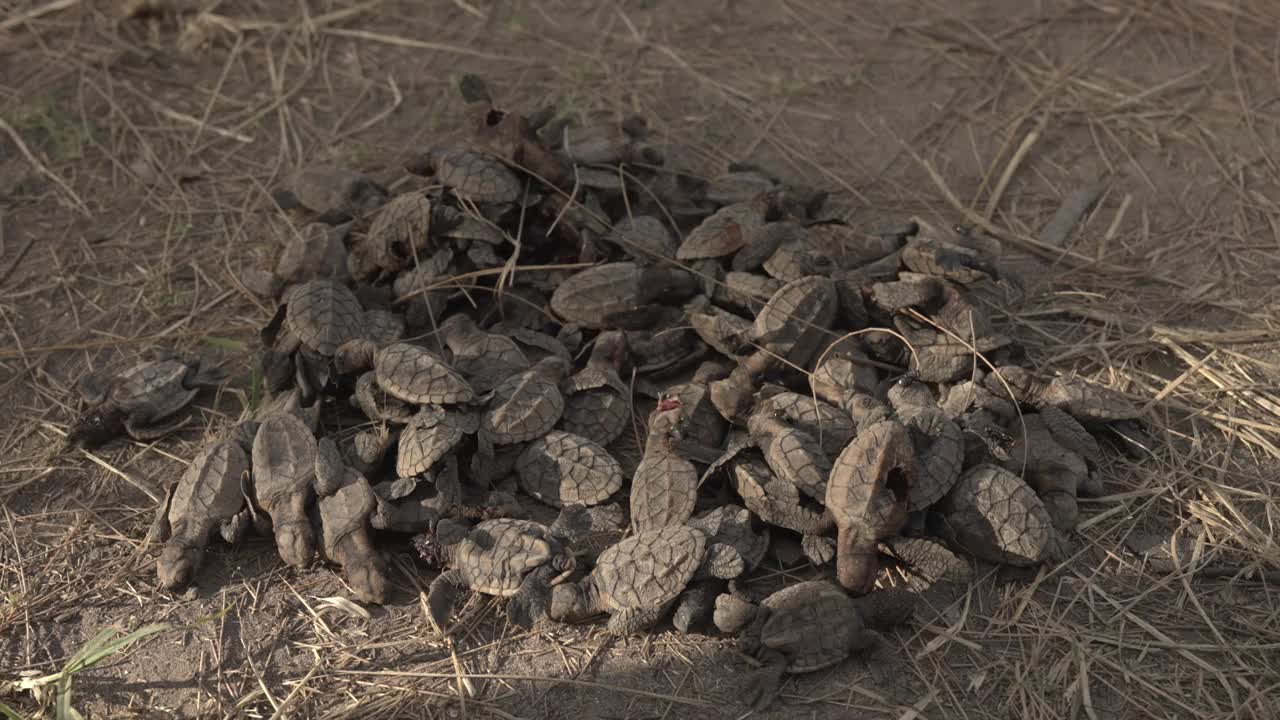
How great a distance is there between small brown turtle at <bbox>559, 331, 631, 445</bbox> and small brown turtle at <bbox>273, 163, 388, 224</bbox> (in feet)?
4.38

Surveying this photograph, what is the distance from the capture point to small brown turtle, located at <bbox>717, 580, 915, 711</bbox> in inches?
112

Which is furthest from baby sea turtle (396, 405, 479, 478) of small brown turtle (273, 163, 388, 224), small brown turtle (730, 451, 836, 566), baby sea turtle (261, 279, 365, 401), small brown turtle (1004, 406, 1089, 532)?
small brown turtle (1004, 406, 1089, 532)

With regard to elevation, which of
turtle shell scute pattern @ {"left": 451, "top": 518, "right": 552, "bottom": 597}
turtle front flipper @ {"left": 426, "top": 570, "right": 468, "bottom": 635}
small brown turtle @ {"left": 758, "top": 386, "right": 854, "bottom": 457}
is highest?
small brown turtle @ {"left": 758, "top": 386, "right": 854, "bottom": 457}

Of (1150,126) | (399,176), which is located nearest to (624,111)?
(399,176)

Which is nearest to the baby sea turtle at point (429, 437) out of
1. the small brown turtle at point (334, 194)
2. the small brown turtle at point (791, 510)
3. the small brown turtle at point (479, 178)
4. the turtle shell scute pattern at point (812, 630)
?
the small brown turtle at point (791, 510)

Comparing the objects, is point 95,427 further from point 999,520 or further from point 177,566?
point 999,520

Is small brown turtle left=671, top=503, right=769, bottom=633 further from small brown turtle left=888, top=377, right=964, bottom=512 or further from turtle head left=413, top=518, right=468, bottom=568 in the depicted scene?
turtle head left=413, top=518, right=468, bottom=568

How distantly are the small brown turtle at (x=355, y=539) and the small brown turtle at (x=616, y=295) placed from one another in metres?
1.06

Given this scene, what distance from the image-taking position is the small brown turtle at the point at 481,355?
3.68 metres

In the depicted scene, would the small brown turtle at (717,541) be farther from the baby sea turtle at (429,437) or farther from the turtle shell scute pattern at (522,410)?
the baby sea turtle at (429,437)

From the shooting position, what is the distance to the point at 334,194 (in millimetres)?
4379

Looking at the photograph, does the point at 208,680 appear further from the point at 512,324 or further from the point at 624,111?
the point at 624,111

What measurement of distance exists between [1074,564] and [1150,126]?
9.10 ft

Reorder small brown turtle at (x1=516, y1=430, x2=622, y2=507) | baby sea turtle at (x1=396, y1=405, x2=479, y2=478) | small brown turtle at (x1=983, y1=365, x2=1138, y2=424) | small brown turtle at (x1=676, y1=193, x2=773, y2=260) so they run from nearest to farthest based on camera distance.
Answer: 1. baby sea turtle at (x1=396, y1=405, x2=479, y2=478)
2. small brown turtle at (x1=516, y1=430, x2=622, y2=507)
3. small brown turtle at (x1=983, y1=365, x2=1138, y2=424)
4. small brown turtle at (x1=676, y1=193, x2=773, y2=260)
